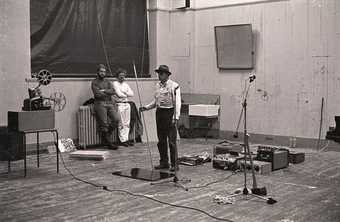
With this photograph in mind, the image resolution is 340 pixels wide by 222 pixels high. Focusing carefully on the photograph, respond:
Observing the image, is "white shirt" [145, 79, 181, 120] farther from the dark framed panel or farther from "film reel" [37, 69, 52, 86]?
→ the dark framed panel

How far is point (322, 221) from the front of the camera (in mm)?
4777

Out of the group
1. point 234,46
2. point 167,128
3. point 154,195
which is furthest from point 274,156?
point 234,46

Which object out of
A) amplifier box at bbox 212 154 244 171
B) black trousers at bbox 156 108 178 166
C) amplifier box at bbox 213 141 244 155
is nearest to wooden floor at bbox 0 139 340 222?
amplifier box at bbox 212 154 244 171

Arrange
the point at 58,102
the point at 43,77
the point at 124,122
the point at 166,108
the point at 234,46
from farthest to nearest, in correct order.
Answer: the point at 234,46, the point at 124,122, the point at 58,102, the point at 43,77, the point at 166,108

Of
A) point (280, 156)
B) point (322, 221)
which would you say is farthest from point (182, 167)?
point (322, 221)

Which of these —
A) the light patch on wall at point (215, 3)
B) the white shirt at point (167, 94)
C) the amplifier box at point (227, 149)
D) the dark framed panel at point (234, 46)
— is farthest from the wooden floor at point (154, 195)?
the light patch on wall at point (215, 3)

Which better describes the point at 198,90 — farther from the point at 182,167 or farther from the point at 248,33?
the point at 182,167

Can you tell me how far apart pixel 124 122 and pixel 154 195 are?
4086 millimetres

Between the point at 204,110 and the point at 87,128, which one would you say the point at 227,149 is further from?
the point at 87,128

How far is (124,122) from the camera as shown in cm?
970

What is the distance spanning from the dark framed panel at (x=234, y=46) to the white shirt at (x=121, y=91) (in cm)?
228

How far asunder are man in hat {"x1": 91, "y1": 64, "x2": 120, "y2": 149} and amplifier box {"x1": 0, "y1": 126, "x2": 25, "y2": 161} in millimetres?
2107

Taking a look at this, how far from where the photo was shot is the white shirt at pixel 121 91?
9547mm

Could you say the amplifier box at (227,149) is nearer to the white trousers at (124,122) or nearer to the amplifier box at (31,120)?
the white trousers at (124,122)
